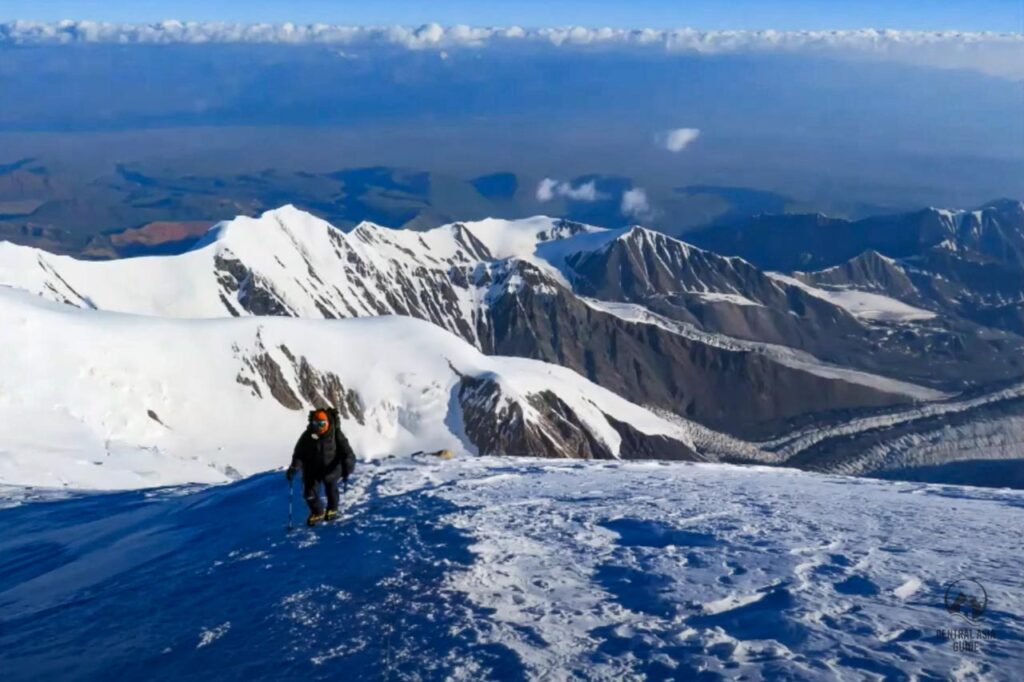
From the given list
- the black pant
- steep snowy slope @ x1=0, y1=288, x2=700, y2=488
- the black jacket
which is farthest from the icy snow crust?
steep snowy slope @ x1=0, y1=288, x2=700, y2=488

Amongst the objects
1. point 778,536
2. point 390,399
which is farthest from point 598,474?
point 390,399

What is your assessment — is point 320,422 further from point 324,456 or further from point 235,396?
point 235,396

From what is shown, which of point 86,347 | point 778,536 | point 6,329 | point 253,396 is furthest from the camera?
point 253,396

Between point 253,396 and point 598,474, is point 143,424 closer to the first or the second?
point 253,396

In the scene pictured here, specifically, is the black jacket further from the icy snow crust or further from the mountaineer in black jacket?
the icy snow crust

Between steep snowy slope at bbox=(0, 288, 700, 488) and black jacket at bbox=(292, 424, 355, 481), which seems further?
steep snowy slope at bbox=(0, 288, 700, 488)
